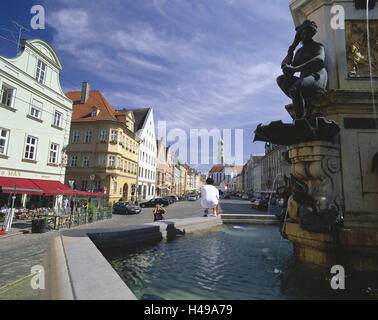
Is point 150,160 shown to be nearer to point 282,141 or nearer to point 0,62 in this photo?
point 0,62

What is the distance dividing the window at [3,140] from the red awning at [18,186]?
221 centimetres

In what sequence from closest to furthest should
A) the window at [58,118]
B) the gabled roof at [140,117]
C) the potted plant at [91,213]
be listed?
the potted plant at [91,213] → the window at [58,118] → the gabled roof at [140,117]

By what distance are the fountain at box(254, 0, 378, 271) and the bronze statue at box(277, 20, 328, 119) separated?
0.8 inches

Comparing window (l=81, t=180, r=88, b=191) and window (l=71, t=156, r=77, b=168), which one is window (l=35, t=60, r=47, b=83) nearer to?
window (l=71, t=156, r=77, b=168)

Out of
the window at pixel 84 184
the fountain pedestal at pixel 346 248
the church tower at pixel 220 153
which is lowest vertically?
the fountain pedestal at pixel 346 248

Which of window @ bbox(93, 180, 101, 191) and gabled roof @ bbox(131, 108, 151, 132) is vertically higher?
gabled roof @ bbox(131, 108, 151, 132)

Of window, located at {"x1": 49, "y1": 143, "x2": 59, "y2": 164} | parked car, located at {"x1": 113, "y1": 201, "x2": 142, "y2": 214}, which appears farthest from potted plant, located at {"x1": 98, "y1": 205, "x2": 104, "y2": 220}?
window, located at {"x1": 49, "y1": 143, "x2": 59, "y2": 164}

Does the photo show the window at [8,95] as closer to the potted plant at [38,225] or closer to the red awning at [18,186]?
the red awning at [18,186]

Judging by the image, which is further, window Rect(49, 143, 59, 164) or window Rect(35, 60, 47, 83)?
window Rect(49, 143, 59, 164)

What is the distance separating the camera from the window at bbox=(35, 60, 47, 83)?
20.4 m

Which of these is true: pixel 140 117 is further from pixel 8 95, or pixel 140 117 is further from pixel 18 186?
pixel 18 186

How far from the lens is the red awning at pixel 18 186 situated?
1481cm

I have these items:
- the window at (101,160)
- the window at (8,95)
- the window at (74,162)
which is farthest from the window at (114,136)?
the window at (8,95)
